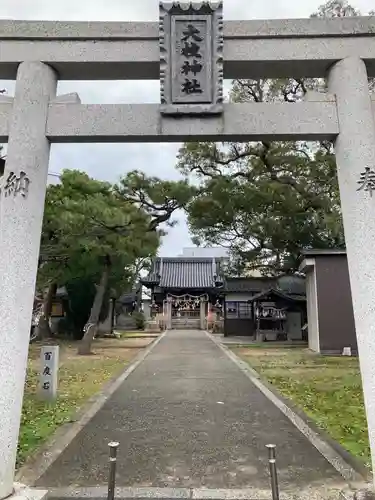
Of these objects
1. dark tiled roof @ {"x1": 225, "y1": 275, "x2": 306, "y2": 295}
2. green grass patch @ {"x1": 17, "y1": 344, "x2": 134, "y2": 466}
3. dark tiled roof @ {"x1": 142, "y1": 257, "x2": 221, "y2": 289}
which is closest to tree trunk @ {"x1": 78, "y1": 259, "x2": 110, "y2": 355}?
green grass patch @ {"x1": 17, "y1": 344, "x2": 134, "y2": 466}

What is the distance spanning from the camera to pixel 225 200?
2244 centimetres

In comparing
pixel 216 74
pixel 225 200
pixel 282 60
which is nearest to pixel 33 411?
pixel 216 74

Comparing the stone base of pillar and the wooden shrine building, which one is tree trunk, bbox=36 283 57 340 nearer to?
the wooden shrine building

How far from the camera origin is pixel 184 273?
1735 inches

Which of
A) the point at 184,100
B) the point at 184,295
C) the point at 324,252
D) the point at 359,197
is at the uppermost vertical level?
the point at 184,295

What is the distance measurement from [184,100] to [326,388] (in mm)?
8352

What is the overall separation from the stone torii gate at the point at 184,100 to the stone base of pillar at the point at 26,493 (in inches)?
65.5

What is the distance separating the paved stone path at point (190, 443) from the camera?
15.7ft

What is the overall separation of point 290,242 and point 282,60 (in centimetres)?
2012

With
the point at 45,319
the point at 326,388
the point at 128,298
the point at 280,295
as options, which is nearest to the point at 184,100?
the point at 326,388

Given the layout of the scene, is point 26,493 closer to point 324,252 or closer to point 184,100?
point 184,100

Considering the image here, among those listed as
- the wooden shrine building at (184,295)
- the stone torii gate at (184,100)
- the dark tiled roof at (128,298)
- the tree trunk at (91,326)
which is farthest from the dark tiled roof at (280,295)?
the dark tiled roof at (128,298)

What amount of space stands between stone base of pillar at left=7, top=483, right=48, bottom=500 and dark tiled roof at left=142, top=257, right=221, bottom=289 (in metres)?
36.9

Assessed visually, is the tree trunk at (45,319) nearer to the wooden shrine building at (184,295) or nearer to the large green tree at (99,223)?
the large green tree at (99,223)
